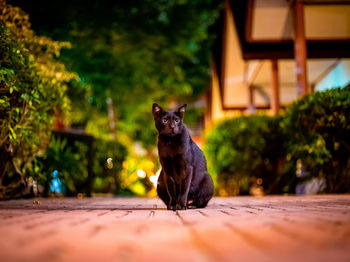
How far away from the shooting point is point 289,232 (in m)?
1.88

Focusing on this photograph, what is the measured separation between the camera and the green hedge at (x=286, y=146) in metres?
6.50

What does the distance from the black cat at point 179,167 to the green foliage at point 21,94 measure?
1875 millimetres

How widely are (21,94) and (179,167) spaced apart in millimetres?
2530

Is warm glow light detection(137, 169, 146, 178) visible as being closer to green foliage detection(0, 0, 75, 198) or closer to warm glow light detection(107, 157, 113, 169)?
warm glow light detection(107, 157, 113, 169)

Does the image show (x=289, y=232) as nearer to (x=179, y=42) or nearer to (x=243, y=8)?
(x=243, y=8)

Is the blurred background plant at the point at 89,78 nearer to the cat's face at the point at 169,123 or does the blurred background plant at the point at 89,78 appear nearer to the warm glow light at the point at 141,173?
the warm glow light at the point at 141,173

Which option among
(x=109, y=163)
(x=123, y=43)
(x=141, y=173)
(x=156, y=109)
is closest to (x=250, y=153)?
(x=109, y=163)

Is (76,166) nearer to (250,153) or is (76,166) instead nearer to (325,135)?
(250,153)

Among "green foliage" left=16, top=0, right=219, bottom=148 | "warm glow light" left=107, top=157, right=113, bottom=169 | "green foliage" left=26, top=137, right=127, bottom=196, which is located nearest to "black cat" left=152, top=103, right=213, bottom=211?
"green foliage" left=26, top=137, right=127, bottom=196

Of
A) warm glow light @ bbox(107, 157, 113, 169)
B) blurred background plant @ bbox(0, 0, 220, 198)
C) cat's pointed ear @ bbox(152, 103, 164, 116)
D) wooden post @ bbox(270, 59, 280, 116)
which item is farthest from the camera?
wooden post @ bbox(270, 59, 280, 116)

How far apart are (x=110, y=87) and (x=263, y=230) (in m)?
11.6

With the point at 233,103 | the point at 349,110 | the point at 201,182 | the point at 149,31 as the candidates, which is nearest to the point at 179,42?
the point at 149,31

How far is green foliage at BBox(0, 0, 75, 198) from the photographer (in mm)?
4383

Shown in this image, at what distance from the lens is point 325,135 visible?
6.65m
